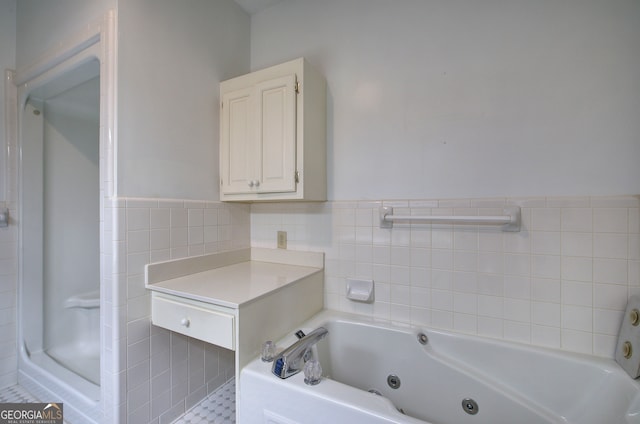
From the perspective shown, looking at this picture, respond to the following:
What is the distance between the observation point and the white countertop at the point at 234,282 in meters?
1.13

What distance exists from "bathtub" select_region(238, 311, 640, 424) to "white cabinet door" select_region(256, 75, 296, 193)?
2.70 ft

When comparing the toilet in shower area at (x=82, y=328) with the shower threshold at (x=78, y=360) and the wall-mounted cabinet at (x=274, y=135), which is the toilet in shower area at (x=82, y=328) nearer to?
the shower threshold at (x=78, y=360)

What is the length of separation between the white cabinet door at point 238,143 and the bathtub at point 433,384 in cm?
93

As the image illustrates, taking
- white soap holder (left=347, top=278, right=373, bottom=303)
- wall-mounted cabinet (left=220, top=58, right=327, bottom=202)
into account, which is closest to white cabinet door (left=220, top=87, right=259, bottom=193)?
wall-mounted cabinet (left=220, top=58, right=327, bottom=202)

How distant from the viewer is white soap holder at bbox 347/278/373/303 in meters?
1.55

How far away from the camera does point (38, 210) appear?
179 cm

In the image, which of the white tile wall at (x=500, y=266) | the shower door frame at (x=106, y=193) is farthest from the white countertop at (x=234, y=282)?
the white tile wall at (x=500, y=266)

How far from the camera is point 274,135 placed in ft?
4.93

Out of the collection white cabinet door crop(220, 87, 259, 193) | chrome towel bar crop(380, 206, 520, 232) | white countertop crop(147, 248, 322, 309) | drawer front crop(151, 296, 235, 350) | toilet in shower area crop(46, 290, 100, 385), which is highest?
white cabinet door crop(220, 87, 259, 193)

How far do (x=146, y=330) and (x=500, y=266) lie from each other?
1.76m

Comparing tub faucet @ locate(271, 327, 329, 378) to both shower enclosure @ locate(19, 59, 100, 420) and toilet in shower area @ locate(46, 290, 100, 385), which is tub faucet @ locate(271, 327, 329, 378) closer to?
shower enclosure @ locate(19, 59, 100, 420)
